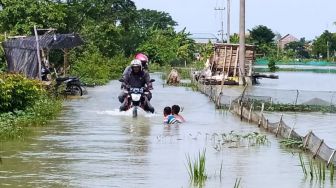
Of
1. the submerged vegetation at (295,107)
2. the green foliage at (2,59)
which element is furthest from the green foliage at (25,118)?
the submerged vegetation at (295,107)

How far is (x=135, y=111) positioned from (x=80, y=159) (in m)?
7.88

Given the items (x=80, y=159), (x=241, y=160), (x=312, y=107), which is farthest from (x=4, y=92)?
(x=312, y=107)

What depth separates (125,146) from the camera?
1319 cm

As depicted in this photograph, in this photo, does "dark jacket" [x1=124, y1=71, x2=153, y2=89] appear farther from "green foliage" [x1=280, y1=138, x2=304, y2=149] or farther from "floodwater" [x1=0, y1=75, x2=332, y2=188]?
"green foliage" [x1=280, y1=138, x2=304, y2=149]

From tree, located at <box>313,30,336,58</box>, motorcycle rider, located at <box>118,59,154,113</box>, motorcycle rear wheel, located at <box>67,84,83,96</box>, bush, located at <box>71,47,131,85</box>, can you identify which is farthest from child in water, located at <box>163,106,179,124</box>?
tree, located at <box>313,30,336,58</box>

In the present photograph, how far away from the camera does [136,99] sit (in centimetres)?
1917

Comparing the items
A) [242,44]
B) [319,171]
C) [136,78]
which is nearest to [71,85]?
[136,78]

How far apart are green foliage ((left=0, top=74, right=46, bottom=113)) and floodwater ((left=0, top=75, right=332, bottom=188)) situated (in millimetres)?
821

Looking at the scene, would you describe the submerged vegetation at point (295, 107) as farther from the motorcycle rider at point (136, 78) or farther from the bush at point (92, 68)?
the bush at point (92, 68)

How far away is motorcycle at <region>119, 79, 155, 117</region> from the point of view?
19.2 meters

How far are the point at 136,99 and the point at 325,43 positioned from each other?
9317 centimetres

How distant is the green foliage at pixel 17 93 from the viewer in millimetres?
15977

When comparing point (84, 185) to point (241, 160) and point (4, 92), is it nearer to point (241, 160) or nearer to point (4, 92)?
point (241, 160)

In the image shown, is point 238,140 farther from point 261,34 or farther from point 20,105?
point 261,34
